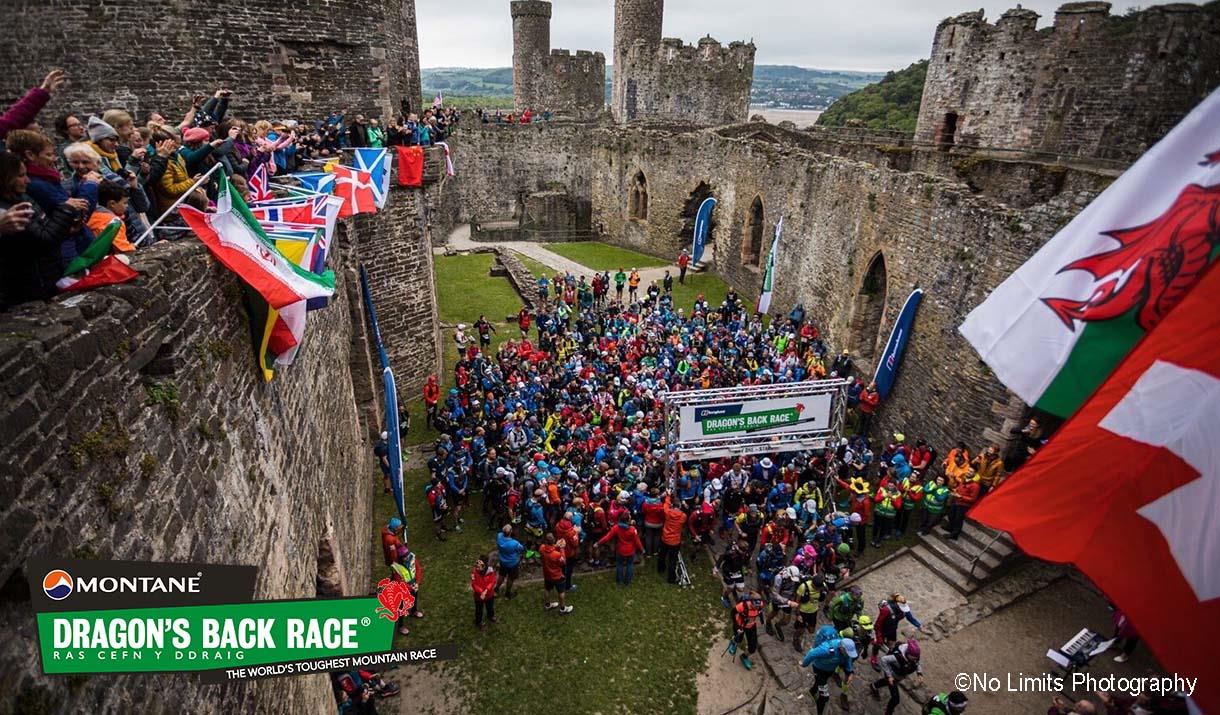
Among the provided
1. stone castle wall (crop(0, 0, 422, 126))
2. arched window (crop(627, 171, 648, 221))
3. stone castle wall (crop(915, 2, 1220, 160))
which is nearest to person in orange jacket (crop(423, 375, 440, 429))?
stone castle wall (crop(0, 0, 422, 126))

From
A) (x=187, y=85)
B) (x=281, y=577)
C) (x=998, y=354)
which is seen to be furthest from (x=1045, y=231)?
(x=187, y=85)

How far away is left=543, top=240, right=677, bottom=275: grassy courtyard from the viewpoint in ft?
99.7

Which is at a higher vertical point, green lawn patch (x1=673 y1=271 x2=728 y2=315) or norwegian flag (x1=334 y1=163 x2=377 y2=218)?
norwegian flag (x1=334 y1=163 x2=377 y2=218)

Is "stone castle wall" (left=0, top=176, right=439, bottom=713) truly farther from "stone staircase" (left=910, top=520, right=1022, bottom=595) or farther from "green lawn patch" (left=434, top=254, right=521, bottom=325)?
"green lawn patch" (left=434, top=254, right=521, bottom=325)

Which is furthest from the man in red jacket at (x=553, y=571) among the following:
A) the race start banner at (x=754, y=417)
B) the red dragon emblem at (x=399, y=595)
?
the race start banner at (x=754, y=417)

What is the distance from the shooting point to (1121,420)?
3814 mm

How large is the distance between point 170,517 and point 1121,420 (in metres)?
5.71

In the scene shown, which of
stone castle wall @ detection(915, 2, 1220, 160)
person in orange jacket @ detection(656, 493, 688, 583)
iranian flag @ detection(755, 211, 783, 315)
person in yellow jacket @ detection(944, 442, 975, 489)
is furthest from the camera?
iranian flag @ detection(755, 211, 783, 315)

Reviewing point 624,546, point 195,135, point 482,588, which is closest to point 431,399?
point 482,588

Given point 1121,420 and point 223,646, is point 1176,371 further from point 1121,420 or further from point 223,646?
point 223,646

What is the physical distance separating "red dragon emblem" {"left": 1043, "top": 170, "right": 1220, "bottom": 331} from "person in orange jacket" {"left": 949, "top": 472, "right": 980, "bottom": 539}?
8227 millimetres

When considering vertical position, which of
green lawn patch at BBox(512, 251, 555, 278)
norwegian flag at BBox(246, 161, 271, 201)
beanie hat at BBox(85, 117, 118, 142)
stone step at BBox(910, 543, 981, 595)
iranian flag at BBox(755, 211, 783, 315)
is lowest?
stone step at BBox(910, 543, 981, 595)

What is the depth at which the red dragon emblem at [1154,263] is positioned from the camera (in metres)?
3.68

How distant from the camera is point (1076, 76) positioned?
22.9 metres
